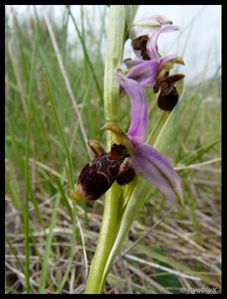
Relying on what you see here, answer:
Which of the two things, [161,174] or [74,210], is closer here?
[161,174]

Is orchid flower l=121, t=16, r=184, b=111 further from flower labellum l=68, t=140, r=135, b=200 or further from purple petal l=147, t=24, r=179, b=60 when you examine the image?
flower labellum l=68, t=140, r=135, b=200

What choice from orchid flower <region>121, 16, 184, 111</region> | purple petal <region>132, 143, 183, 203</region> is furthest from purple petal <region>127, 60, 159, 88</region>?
purple petal <region>132, 143, 183, 203</region>

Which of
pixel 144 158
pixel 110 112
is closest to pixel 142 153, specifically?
pixel 144 158

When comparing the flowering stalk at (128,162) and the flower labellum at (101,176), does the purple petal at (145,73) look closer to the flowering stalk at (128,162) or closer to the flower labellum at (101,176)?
the flowering stalk at (128,162)

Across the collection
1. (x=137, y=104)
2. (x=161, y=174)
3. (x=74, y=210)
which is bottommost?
(x=74, y=210)

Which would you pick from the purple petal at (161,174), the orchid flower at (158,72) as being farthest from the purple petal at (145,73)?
the purple petal at (161,174)

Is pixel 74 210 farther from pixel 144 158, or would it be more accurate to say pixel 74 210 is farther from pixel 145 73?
pixel 145 73

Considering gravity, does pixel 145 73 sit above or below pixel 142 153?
above
